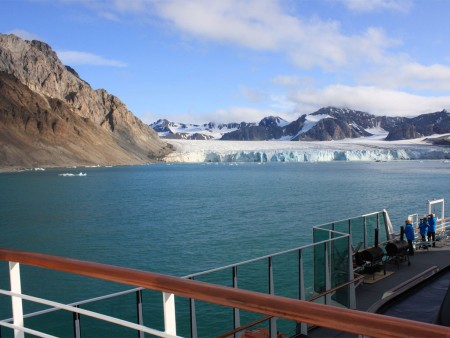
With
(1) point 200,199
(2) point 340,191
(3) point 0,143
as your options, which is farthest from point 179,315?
(3) point 0,143

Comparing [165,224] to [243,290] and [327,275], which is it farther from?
[243,290]

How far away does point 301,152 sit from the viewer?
520ft

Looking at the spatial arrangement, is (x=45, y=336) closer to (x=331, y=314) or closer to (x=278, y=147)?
(x=331, y=314)

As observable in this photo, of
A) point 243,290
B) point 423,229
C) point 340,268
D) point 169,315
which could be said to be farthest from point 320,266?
point 423,229

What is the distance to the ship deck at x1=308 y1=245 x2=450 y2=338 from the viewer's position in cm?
917

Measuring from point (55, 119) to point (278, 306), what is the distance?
14043cm

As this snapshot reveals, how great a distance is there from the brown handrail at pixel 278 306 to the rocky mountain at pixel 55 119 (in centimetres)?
11566

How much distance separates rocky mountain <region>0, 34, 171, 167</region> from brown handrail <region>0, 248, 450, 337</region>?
4553 inches

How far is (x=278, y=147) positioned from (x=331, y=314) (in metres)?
167

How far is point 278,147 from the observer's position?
6599 inches

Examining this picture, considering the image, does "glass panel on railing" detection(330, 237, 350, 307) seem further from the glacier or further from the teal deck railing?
the glacier

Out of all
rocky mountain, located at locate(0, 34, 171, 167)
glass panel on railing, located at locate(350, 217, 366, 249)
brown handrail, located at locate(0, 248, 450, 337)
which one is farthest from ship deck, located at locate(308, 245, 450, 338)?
rocky mountain, located at locate(0, 34, 171, 167)

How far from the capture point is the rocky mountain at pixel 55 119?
397 ft

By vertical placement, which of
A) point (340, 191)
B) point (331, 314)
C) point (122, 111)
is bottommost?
point (340, 191)
